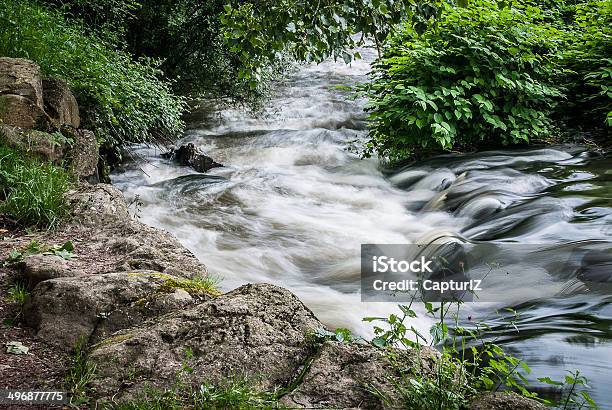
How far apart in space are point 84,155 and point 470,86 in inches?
213

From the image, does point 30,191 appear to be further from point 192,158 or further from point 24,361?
point 192,158

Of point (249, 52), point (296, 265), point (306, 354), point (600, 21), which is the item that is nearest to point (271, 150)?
point (296, 265)

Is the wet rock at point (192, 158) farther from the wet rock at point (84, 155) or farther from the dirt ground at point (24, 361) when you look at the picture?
the dirt ground at point (24, 361)

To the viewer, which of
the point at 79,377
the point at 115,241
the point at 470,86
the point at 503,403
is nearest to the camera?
the point at 503,403

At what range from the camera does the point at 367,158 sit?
10.3m

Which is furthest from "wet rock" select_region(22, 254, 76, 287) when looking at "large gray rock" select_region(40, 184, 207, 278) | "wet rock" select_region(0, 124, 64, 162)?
"wet rock" select_region(0, 124, 64, 162)

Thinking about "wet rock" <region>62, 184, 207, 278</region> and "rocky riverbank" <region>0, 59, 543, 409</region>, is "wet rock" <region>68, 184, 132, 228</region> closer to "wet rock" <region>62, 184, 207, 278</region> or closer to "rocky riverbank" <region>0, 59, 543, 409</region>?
"wet rock" <region>62, 184, 207, 278</region>

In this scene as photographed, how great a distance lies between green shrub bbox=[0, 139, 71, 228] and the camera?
14.8 feet

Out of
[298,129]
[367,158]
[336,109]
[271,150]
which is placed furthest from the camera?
[336,109]

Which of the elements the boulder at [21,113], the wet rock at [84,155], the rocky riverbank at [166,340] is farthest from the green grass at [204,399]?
the boulder at [21,113]

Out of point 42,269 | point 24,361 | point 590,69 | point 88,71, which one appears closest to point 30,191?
point 42,269

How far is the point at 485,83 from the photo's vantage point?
836cm

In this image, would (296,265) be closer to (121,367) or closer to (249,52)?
(249,52)

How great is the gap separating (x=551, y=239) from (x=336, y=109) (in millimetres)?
9173
